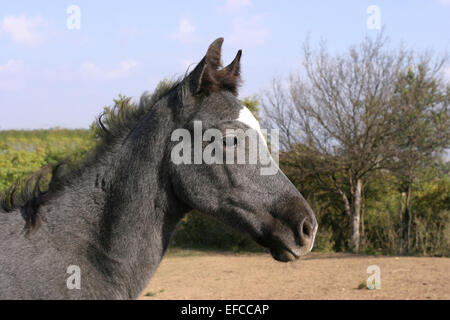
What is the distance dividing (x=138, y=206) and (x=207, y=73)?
92cm

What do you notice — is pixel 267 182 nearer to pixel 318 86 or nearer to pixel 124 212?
pixel 124 212

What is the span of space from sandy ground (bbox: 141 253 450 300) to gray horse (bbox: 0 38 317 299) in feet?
25.8

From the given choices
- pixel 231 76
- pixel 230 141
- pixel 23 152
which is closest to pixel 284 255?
pixel 230 141

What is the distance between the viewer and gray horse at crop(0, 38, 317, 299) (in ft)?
7.45

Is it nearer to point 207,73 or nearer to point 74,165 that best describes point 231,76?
point 207,73

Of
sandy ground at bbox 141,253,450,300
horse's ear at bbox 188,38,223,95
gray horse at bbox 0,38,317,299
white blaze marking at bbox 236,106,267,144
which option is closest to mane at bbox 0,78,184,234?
gray horse at bbox 0,38,317,299

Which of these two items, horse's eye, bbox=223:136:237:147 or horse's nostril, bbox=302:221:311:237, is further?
horse's eye, bbox=223:136:237:147

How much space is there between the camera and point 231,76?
2.74m

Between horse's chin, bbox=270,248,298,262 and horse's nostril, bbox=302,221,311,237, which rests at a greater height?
horse's nostril, bbox=302,221,311,237

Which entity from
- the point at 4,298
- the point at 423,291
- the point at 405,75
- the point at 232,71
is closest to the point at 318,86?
the point at 405,75

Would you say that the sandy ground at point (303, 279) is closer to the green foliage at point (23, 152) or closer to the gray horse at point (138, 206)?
the green foliage at point (23, 152)

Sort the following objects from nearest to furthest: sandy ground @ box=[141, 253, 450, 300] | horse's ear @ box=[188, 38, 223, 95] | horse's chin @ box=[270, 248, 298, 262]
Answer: horse's chin @ box=[270, 248, 298, 262], horse's ear @ box=[188, 38, 223, 95], sandy ground @ box=[141, 253, 450, 300]

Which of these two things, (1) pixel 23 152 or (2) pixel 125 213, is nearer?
(2) pixel 125 213

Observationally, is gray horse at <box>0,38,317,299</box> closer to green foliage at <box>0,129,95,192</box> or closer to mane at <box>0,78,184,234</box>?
mane at <box>0,78,184,234</box>
